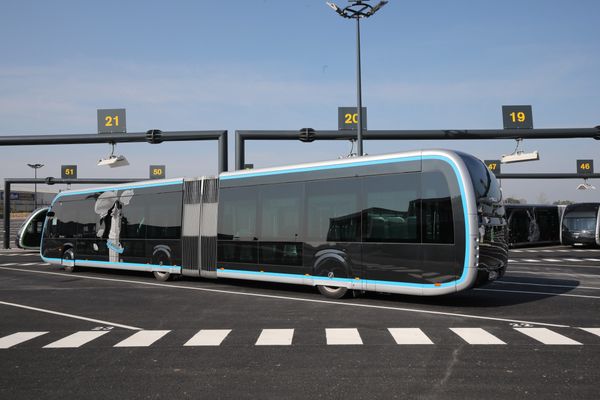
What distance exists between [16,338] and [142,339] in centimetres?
196

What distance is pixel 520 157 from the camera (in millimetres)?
19312

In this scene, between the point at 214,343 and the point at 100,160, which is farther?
the point at 100,160

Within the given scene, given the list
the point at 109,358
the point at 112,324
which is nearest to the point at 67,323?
the point at 112,324

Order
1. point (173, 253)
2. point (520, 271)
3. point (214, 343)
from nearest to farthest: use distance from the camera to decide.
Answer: point (214, 343)
point (173, 253)
point (520, 271)

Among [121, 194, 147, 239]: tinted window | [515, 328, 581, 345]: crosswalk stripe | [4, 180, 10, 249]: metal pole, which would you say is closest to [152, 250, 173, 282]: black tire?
[121, 194, 147, 239]: tinted window

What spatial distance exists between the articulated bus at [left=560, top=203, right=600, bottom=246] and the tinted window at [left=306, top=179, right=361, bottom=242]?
27929 millimetres

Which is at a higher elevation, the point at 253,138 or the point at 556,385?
the point at 253,138

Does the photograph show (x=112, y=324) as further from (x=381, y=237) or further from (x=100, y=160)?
(x=100, y=160)

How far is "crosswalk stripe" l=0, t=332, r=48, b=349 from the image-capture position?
7458 mm

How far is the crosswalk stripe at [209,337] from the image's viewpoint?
7398mm

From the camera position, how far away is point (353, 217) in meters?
11.5

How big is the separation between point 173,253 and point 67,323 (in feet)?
22.6

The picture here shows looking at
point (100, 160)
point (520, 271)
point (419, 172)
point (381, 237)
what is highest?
point (100, 160)


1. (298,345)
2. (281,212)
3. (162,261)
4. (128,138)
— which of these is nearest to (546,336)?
(298,345)
